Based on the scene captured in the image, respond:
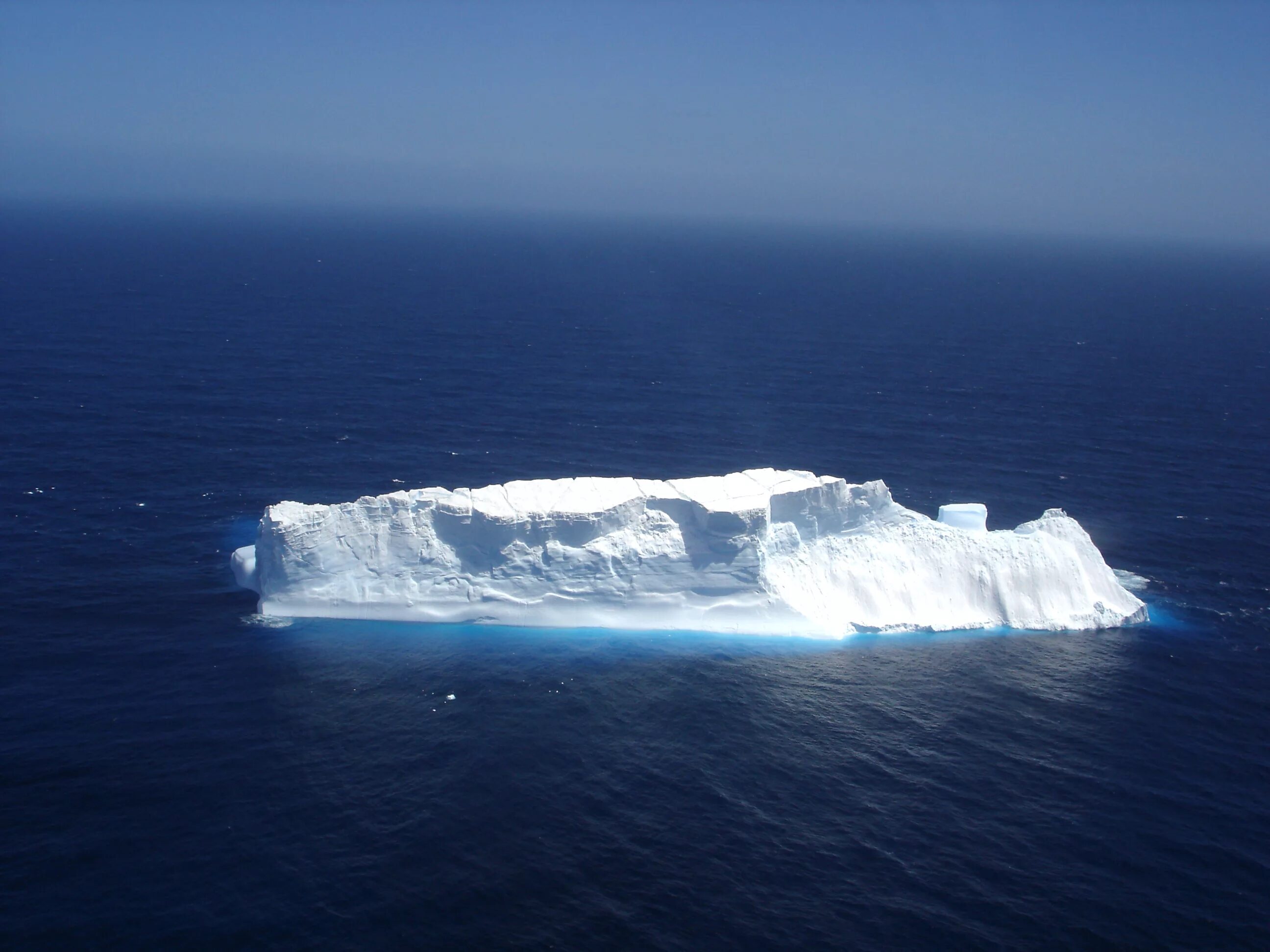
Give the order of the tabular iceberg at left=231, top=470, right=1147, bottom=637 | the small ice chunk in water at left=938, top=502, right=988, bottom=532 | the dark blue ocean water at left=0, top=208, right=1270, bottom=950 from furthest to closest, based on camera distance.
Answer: the small ice chunk in water at left=938, top=502, right=988, bottom=532 < the tabular iceberg at left=231, top=470, right=1147, bottom=637 < the dark blue ocean water at left=0, top=208, right=1270, bottom=950

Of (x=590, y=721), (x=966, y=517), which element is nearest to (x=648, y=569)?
(x=590, y=721)

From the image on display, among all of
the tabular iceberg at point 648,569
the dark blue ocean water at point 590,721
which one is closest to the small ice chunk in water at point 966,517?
the tabular iceberg at point 648,569

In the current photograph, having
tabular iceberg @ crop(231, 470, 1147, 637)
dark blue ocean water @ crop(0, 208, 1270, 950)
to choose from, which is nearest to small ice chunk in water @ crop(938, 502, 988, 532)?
tabular iceberg @ crop(231, 470, 1147, 637)

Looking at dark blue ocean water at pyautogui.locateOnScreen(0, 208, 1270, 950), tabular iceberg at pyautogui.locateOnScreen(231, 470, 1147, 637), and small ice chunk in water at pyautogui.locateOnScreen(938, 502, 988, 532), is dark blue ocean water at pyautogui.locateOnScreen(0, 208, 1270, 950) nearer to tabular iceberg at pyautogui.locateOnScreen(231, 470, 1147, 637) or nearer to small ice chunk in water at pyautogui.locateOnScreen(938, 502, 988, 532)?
tabular iceberg at pyautogui.locateOnScreen(231, 470, 1147, 637)

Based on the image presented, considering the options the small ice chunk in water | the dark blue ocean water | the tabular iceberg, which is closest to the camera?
the dark blue ocean water

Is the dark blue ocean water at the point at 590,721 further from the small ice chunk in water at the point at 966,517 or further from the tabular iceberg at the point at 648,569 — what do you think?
the small ice chunk in water at the point at 966,517

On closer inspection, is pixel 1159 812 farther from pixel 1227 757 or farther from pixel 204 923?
pixel 204 923

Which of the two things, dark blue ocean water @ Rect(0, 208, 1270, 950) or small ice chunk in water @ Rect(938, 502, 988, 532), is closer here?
dark blue ocean water @ Rect(0, 208, 1270, 950)
